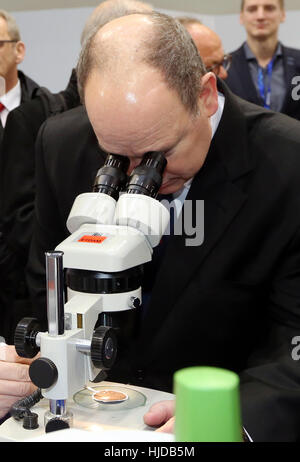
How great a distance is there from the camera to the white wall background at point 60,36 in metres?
5.01

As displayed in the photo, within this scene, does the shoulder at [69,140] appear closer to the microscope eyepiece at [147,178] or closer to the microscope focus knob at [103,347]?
the microscope eyepiece at [147,178]

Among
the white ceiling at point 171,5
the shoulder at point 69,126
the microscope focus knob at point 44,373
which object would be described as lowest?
the microscope focus knob at point 44,373

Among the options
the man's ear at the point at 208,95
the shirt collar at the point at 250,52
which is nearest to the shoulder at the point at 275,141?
the man's ear at the point at 208,95

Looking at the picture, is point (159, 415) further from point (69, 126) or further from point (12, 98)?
point (12, 98)

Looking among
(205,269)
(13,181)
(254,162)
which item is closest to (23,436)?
(205,269)

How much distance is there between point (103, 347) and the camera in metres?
1.02

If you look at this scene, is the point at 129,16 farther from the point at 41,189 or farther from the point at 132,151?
the point at 41,189

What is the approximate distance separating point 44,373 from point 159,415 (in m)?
0.27

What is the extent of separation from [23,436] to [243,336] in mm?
721

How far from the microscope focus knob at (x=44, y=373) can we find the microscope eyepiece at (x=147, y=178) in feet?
1.19

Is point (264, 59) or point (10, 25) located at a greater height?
point (10, 25)

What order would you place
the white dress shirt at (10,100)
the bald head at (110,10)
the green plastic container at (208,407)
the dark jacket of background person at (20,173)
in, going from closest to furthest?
the green plastic container at (208,407) < the bald head at (110,10) < the dark jacket of background person at (20,173) < the white dress shirt at (10,100)

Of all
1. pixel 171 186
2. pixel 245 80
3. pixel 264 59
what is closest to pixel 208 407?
pixel 171 186
